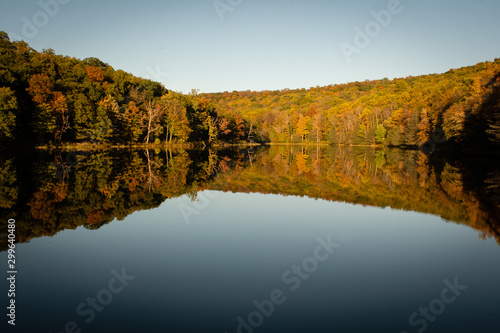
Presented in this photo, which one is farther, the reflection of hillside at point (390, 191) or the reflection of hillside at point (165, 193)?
the reflection of hillside at point (390, 191)

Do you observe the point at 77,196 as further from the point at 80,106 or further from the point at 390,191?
the point at 80,106

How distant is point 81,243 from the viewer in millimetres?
7422

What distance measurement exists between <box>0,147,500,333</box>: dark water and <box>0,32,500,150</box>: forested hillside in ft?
90.8

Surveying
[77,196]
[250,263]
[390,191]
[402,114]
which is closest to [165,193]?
[77,196]

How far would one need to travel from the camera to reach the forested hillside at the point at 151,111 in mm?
40562

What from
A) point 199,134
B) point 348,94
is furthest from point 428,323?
point 348,94

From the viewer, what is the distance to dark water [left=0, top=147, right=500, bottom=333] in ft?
15.2

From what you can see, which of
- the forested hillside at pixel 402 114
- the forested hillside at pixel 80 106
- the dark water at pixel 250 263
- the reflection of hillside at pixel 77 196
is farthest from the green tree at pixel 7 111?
the forested hillside at pixel 402 114

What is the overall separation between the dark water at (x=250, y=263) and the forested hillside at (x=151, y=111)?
27689 mm

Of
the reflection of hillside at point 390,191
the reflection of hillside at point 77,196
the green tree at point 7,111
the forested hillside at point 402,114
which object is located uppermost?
the forested hillside at point 402,114

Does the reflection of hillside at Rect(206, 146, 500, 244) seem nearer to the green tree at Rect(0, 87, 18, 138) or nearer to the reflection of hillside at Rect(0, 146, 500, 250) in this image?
the reflection of hillside at Rect(0, 146, 500, 250)

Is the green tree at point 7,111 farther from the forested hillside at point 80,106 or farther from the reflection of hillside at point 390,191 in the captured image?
the reflection of hillside at point 390,191

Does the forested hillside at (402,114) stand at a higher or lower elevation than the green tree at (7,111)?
higher

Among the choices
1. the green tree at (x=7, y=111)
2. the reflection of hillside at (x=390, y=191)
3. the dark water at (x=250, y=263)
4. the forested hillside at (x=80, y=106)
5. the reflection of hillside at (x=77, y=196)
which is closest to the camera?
the dark water at (x=250, y=263)
